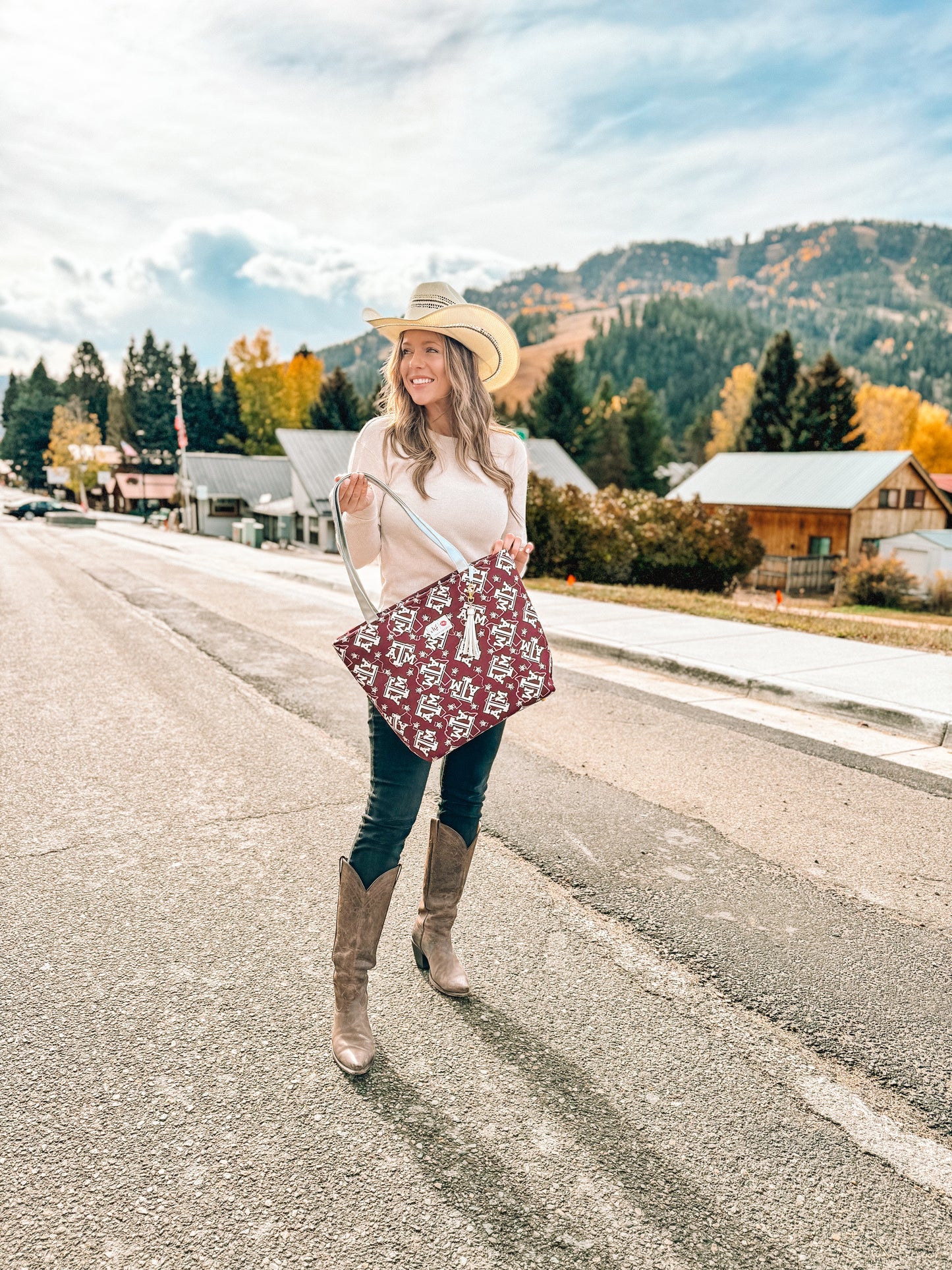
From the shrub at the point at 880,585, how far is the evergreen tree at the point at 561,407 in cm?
3944

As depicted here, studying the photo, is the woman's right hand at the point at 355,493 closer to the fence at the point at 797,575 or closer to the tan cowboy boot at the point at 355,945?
the tan cowboy boot at the point at 355,945

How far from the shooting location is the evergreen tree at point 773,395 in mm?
58094

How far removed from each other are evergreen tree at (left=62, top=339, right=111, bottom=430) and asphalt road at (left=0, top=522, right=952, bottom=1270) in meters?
116

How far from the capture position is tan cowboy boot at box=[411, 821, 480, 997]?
2.85 meters

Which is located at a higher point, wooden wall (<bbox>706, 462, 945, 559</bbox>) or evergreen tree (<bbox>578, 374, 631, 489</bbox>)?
evergreen tree (<bbox>578, 374, 631, 489</bbox>)

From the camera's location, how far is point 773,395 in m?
58.9

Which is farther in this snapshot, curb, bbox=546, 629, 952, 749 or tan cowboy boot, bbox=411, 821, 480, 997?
curb, bbox=546, 629, 952, 749

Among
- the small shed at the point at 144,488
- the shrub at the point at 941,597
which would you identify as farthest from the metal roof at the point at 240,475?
the shrub at the point at 941,597

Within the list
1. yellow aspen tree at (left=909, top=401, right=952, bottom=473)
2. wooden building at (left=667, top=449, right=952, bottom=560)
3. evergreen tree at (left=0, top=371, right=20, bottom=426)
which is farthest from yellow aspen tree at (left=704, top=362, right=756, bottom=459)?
evergreen tree at (left=0, top=371, right=20, bottom=426)

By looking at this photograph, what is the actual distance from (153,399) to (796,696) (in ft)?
270

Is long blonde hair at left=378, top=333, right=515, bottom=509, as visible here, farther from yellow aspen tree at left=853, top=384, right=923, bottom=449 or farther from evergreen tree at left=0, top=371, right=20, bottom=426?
evergreen tree at left=0, top=371, right=20, bottom=426

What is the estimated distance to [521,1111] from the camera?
7.34 feet

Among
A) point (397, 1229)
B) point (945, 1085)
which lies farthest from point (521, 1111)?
point (945, 1085)

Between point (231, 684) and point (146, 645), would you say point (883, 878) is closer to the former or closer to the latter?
point (231, 684)
